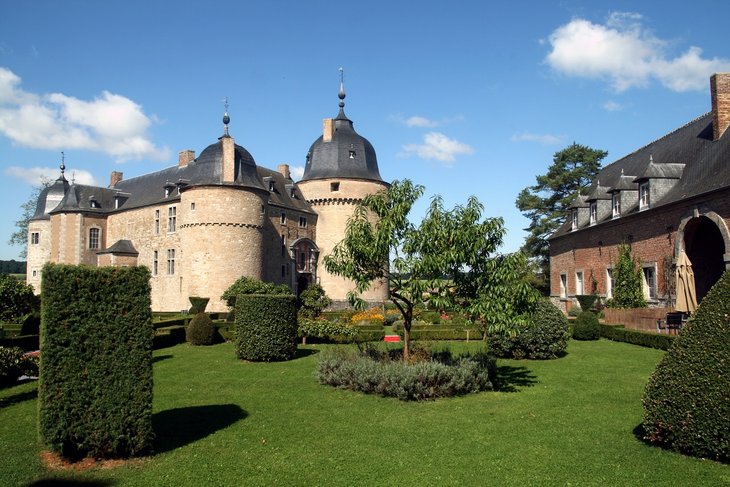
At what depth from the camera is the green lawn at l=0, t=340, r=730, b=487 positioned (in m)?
6.01

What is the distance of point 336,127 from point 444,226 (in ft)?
106

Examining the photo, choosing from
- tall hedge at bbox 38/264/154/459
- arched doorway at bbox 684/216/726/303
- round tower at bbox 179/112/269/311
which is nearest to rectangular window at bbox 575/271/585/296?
arched doorway at bbox 684/216/726/303

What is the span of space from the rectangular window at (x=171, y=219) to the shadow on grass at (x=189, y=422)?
30.5 meters

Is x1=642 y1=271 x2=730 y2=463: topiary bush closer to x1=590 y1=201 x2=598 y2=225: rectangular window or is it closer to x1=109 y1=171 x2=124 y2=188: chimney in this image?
x1=590 y1=201 x2=598 y2=225: rectangular window

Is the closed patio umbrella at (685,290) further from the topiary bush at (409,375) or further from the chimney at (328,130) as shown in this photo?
the chimney at (328,130)

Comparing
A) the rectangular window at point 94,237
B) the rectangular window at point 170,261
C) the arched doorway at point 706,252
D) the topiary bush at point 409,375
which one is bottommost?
the topiary bush at point 409,375

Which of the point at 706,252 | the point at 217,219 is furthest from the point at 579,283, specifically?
the point at 217,219

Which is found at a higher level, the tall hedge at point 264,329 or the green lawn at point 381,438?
the tall hedge at point 264,329

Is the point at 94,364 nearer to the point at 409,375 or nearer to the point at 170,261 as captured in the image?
the point at 409,375

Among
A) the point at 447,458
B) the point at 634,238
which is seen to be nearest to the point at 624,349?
the point at 634,238

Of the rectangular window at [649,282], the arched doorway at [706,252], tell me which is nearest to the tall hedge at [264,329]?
the arched doorway at [706,252]

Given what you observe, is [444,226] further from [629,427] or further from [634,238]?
[634,238]

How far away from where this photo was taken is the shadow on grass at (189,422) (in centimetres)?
743

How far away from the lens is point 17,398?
10.6 metres
